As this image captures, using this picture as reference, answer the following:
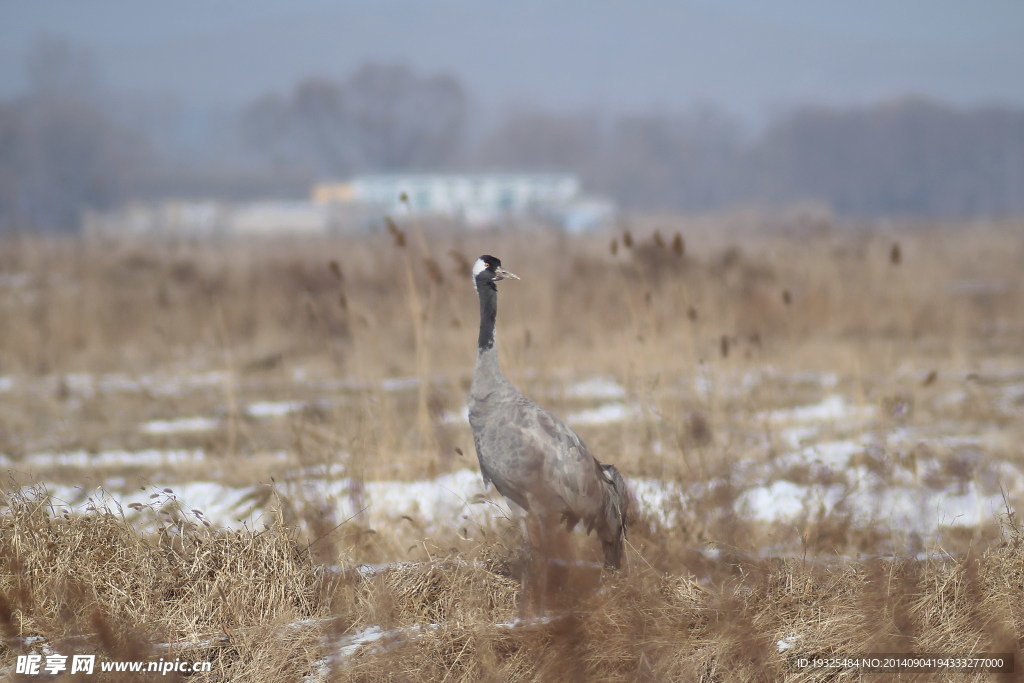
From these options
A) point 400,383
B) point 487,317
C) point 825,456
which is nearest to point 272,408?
point 400,383

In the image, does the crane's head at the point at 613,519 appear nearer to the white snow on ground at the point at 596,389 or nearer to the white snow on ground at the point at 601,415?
the white snow on ground at the point at 601,415

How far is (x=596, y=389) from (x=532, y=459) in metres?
5.82

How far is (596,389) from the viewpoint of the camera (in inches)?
396

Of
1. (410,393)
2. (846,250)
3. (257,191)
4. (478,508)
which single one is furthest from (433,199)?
(478,508)

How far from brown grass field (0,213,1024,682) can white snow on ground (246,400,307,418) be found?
0.21 feet

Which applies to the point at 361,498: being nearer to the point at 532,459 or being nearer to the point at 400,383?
the point at 532,459

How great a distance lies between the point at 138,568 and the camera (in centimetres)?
425

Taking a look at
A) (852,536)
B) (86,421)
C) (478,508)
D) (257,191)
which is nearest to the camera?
(852,536)

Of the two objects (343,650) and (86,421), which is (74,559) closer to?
(343,650)

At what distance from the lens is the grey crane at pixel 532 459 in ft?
14.1

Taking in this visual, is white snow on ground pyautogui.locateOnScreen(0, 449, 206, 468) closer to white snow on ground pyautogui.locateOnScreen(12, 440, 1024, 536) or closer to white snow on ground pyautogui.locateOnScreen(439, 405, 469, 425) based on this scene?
white snow on ground pyautogui.locateOnScreen(12, 440, 1024, 536)

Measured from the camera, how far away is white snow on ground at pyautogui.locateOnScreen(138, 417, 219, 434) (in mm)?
8555

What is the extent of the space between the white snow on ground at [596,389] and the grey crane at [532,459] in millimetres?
4599

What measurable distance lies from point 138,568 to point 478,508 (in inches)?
83.4
